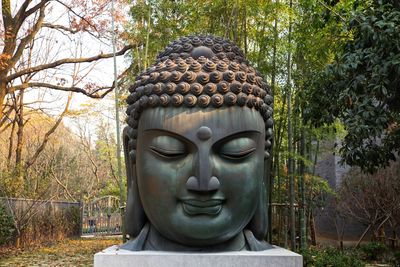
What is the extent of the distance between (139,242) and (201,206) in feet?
1.87

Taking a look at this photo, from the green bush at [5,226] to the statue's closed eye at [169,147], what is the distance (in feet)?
32.5

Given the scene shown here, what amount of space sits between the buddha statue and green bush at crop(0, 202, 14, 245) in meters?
9.57

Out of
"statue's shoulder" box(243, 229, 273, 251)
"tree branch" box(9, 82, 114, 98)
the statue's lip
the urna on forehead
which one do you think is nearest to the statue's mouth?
the statue's lip

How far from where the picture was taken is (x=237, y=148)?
2.90 meters

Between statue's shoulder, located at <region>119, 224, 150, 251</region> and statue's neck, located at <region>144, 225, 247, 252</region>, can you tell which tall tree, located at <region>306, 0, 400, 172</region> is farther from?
statue's shoulder, located at <region>119, 224, 150, 251</region>

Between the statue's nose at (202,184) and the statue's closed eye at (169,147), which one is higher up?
the statue's closed eye at (169,147)

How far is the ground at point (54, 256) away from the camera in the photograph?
31.6ft

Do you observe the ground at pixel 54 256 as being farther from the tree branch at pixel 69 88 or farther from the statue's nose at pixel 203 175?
the statue's nose at pixel 203 175

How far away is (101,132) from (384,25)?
18.8m

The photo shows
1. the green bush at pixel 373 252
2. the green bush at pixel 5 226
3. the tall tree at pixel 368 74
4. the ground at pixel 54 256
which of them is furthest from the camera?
the green bush at pixel 373 252

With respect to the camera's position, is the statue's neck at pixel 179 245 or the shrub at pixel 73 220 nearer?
the statue's neck at pixel 179 245

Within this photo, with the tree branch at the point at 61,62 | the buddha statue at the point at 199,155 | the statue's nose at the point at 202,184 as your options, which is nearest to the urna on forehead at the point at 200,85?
the buddha statue at the point at 199,155

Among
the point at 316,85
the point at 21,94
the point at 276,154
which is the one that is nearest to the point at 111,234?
the point at 21,94

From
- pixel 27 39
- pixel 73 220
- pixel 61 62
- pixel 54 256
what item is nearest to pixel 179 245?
pixel 54 256
